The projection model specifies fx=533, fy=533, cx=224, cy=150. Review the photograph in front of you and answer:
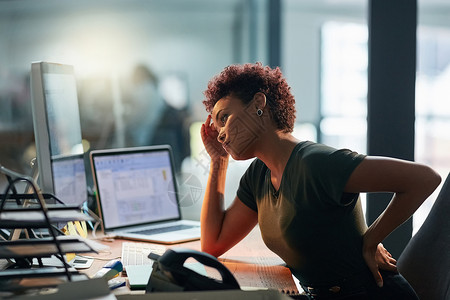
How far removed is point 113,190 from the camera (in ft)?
6.10

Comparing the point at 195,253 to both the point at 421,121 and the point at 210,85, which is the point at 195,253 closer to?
the point at 210,85

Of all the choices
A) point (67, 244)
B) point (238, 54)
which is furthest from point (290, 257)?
point (238, 54)

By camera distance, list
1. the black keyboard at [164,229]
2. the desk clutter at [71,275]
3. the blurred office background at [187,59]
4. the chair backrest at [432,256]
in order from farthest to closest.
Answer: the blurred office background at [187,59]
the black keyboard at [164,229]
the chair backrest at [432,256]
the desk clutter at [71,275]

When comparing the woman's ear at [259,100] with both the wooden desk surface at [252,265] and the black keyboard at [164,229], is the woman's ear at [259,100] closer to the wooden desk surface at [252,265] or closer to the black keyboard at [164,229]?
the wooden desk surface at [252,265]

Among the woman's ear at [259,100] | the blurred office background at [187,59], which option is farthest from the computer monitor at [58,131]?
the blurred office background at [187,59]

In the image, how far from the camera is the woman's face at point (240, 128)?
1.33m

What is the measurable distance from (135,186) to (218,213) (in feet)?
1.49

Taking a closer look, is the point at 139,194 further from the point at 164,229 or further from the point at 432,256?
the point at 432,256

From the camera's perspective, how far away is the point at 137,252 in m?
1.50

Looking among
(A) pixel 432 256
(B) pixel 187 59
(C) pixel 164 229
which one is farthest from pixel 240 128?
(B) pixel 187 59

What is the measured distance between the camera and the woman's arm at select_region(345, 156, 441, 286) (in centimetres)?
116

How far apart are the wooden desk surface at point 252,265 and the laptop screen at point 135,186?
0.15 m

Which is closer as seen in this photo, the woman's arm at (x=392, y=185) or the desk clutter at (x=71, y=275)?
the desk clutter at (x=71, y=275)

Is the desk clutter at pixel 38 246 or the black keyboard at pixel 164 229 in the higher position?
the desk clutter at pixel 38 246
